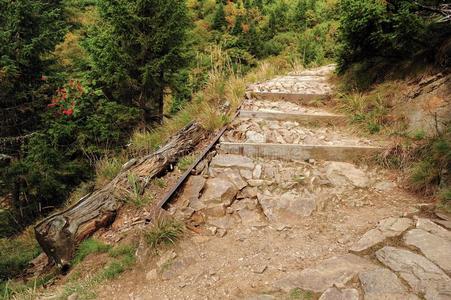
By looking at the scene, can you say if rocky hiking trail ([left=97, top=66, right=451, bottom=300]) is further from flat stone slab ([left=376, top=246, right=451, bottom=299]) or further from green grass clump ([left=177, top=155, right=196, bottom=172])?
green grass clump ([left=177, top=155, right=196, bottom=172])

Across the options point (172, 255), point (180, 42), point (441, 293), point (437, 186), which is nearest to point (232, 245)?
point (172, 255)

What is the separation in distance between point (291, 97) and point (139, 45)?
4.44 m

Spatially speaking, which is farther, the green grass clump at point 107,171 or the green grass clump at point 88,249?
the green grass clump at point 107,171

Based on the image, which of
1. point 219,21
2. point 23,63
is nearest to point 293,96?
point 23,63

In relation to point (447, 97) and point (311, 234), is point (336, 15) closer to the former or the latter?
point (447, 97)

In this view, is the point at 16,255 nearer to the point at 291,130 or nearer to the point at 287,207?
the point at 287,207

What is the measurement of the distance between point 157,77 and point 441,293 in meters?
7.46

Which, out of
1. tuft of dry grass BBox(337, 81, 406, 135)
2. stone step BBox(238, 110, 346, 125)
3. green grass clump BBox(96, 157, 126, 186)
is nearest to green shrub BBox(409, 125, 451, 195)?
tuft of dry grass BBox(337, 81, 406, 135)

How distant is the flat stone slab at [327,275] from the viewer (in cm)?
242

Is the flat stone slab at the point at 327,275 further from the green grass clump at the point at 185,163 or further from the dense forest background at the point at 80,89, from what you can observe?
the dense forest background at the point at 80,89

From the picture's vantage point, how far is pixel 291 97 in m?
6.09

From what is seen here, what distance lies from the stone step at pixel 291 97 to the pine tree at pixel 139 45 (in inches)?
124

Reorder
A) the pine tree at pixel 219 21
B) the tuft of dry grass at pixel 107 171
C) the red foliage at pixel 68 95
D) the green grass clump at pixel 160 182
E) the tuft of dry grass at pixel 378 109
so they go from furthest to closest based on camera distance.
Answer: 1. the pine tree at pixel 219 21
2. the red foliage at pixel 68 95
3. the tuft of dry grass at pixel 107 171
4. the tuft of dry grass at pixel 378 109
5. the green grass clump at pixel 160 182

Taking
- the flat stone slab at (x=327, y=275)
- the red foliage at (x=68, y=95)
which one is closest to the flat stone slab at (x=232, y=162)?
the flat stone slab at (x=327, y=275)
